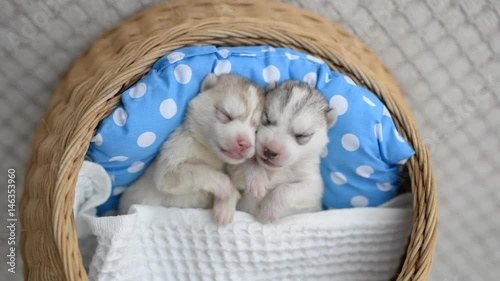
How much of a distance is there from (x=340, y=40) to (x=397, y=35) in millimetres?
258

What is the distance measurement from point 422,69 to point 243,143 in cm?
84

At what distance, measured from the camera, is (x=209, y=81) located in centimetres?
152

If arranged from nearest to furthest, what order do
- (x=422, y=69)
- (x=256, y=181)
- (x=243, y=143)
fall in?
(x=243, y=143), (x=256, y=181), (x=422, y=69)

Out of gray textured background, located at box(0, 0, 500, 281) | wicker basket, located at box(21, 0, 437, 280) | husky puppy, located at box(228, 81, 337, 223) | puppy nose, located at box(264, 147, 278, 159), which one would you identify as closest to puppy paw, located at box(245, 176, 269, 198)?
husky puppy, located at box(228, 81, 337, 223)

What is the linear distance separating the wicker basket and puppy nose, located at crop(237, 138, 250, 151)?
31cm

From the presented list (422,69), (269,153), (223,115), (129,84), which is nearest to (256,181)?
(269,153)

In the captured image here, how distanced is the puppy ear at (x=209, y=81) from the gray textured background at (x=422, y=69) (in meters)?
0.42

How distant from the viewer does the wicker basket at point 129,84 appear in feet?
4.47

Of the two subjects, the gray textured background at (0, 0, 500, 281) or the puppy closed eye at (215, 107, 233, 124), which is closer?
the puppy closed eye at (215, 107, 233, 124)

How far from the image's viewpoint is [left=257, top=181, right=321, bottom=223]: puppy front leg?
158 cm

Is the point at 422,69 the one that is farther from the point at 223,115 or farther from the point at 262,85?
the point at 223,115

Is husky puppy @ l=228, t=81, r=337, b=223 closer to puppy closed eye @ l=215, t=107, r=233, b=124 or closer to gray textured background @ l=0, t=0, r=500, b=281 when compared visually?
puppy closed eye @ l=215, t=107, r=233, b=124

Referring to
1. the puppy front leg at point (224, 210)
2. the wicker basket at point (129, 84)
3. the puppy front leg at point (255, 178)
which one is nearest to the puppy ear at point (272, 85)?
the wicker basket at point (129, 84)

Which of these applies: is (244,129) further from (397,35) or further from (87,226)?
(397,35)
